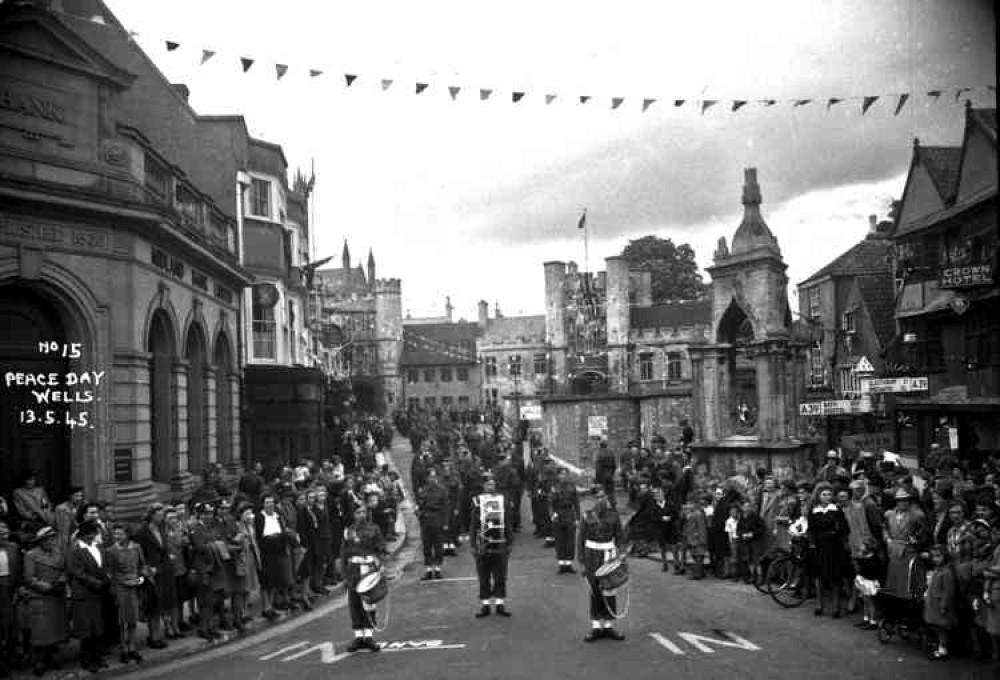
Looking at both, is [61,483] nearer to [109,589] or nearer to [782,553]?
[109,589]

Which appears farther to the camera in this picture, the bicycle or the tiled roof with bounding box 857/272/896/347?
the tiled roof with bounding box 857/272/896/347

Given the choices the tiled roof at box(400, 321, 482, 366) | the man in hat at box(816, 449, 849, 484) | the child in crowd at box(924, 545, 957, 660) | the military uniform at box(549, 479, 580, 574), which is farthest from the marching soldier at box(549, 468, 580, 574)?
the tiled roof at box(400, 321, 482, 366)

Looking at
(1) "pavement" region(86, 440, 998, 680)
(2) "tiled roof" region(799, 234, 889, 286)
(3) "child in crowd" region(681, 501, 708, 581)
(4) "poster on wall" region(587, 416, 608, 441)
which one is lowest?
(1) "pavement" region(86, 440, 998, 680)

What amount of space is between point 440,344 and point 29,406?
2774 inches

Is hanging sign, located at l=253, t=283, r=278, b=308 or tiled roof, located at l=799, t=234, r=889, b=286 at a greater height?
tiled roof, located at l=799, t=234, r=889, b=286

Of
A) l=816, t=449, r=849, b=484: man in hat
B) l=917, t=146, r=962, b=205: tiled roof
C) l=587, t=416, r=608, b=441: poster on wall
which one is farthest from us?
l=587, t=416, r=608, b=441: poster on wall

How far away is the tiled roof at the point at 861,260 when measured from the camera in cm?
4109

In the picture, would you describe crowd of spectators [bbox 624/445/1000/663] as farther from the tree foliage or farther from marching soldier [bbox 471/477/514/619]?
the tree foliage

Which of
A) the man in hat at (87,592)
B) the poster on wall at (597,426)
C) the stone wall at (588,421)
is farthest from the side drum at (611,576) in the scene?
the poster on wall at (597,426)

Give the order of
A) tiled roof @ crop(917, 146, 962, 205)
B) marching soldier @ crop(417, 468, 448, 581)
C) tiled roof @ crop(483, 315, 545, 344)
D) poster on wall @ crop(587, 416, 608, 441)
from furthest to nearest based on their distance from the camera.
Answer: tiled roof @ crop(483, 315, 545, 344)
poster on wall @ crop(587, 416, 608, 441)
tiled roof @ crop(917, 146, 962, 205)
marching soldier @ crop(417, 468, 448, 581)

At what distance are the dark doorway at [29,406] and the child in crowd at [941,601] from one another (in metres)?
13.1

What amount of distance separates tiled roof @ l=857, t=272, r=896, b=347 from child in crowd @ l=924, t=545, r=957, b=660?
90.7ft

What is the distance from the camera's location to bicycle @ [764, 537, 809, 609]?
14.0 m

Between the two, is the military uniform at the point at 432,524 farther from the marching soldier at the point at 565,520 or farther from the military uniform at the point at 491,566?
the military uniform at the point at 491,566
